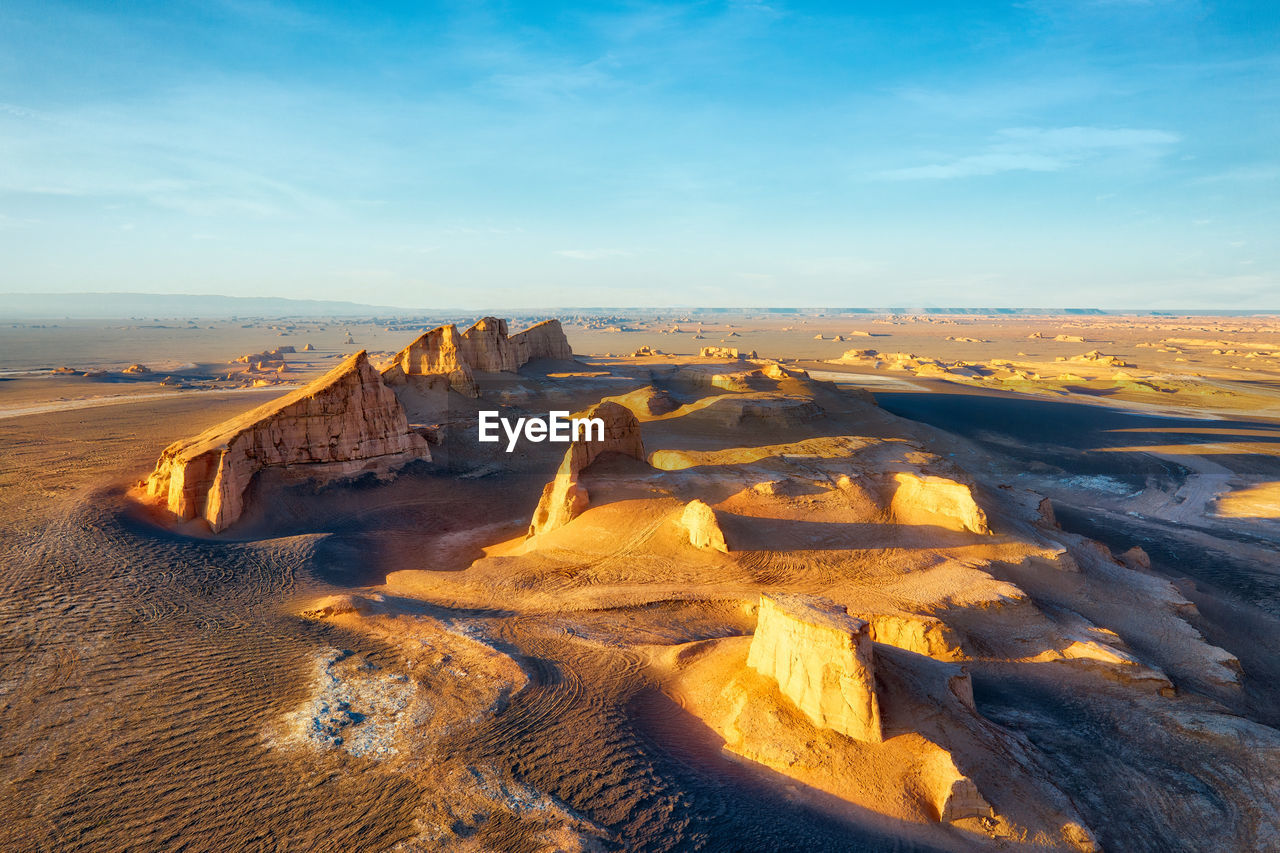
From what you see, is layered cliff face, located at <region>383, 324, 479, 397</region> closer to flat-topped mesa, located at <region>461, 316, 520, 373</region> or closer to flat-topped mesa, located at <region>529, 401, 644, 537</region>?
flat-topped mesa, located at <region>461, 316, 520, 373</region>

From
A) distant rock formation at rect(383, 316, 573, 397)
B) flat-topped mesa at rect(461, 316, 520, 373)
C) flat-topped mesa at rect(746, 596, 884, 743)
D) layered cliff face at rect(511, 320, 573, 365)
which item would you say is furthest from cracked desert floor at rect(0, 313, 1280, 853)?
layered cliff face at rect(511, 320, 573, 365)

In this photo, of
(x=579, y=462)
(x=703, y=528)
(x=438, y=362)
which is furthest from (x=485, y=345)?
(x=703, y=528)

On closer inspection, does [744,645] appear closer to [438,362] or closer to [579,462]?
[579,462]

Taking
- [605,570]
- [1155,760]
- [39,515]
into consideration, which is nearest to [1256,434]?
[1155,760]

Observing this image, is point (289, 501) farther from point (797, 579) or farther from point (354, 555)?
point (797, 579)

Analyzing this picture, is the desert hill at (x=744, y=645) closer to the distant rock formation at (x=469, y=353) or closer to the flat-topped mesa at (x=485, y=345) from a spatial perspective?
the distant rock formation at (x=469, y=353)

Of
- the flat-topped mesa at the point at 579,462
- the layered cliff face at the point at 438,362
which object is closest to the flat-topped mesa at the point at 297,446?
the layered cliff face at the point at 438,362
